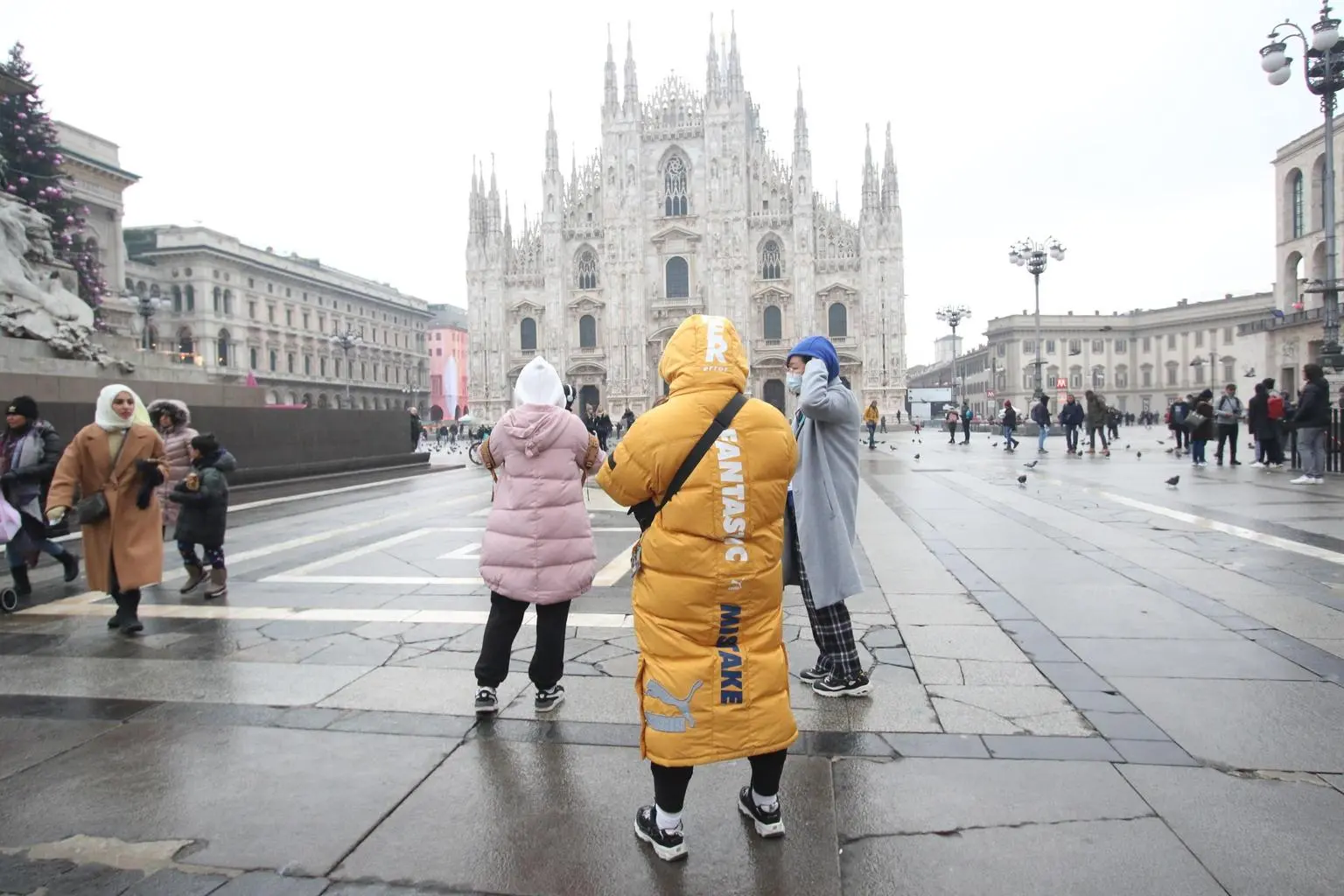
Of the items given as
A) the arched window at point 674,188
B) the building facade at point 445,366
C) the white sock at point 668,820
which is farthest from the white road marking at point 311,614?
the building facade at point 445,366

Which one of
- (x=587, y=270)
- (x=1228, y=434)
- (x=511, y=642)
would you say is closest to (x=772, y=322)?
(x=587, y=270)

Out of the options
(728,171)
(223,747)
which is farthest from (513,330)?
(223,747)

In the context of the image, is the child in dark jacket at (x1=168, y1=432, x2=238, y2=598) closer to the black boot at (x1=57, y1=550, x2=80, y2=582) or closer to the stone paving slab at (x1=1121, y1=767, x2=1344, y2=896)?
the black boot at (x1=57, y1=550, x2=80, y2=582)

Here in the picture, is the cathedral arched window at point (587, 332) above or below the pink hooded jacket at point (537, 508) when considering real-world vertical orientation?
above

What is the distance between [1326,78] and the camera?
13758mm

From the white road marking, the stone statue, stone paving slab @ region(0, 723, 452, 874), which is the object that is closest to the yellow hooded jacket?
stone paving slab @ region(0, 723, 452, 874)

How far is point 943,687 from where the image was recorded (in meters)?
3.57

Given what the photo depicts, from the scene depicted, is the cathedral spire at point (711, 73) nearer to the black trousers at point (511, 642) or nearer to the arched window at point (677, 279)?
the arched window at point (677, 279)

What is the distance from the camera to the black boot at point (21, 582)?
5711 millimetres

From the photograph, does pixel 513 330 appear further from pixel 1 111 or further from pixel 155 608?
pixel 155 608

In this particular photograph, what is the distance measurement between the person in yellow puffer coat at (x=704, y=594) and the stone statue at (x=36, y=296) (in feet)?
43.7

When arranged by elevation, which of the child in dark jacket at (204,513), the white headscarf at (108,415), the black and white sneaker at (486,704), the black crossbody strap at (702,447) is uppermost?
the white headscarf at (108,415)

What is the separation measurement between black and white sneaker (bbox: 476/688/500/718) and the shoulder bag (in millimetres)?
2909

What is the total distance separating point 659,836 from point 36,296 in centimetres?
1417
